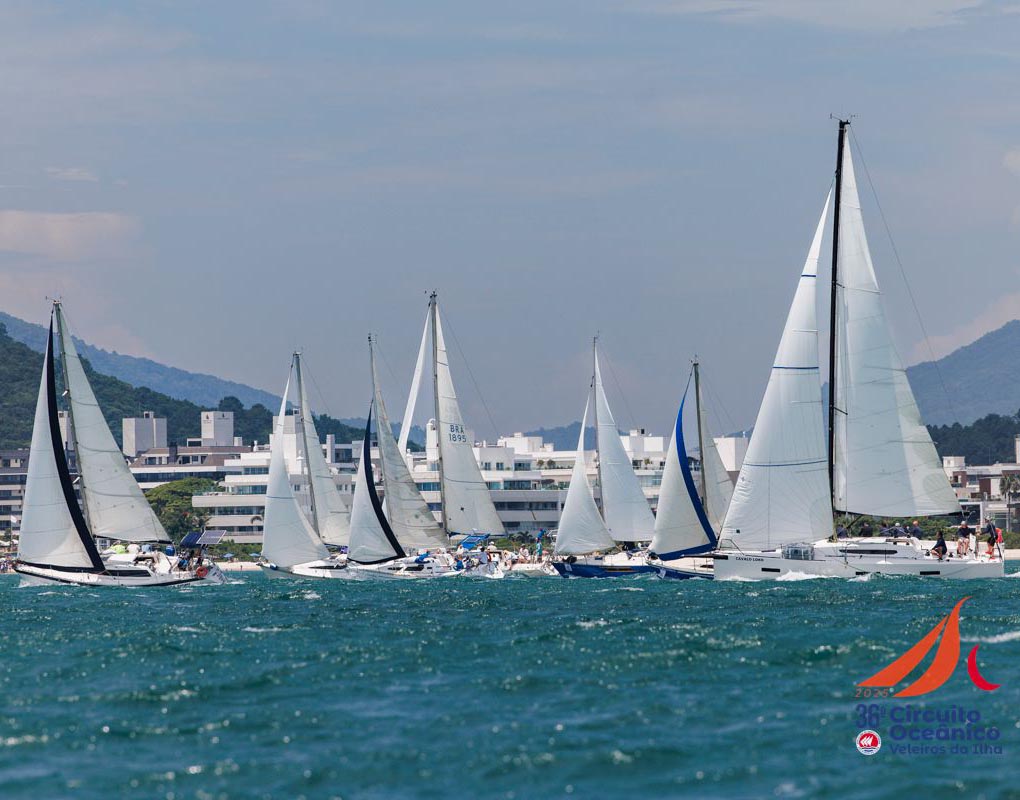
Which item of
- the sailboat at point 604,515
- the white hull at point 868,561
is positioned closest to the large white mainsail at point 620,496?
the sailboat at point 604,515

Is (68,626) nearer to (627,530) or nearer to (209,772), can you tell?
(209,772)

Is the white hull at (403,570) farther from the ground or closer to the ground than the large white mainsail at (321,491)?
closer to the ground

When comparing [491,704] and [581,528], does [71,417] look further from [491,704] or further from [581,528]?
[491,704]

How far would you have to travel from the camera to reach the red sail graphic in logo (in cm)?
3284

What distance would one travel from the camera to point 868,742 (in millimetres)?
27062

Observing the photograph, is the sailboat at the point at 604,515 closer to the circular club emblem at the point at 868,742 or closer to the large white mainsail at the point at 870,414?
the large white mainsail at the point at 870,414

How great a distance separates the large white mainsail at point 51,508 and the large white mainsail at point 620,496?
31919 millimetres

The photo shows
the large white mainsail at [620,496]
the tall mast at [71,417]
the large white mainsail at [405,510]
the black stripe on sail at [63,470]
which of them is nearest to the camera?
the black stripe on sail at [63,470]

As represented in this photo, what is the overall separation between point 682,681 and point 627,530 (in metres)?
62.8

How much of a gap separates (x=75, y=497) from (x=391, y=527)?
976 inches

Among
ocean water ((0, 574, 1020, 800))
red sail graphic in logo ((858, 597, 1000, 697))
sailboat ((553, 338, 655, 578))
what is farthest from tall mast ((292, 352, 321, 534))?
red sail graphic in logo ((858, 597, 1000, 697))

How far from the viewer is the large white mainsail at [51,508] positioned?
74.4 m

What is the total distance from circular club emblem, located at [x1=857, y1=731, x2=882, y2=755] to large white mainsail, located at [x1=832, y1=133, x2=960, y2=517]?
41883 millimetres

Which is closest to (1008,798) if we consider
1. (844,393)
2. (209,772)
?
(209,772)
